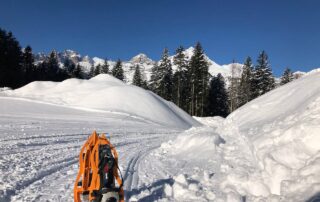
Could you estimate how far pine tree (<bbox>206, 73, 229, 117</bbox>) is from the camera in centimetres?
5878

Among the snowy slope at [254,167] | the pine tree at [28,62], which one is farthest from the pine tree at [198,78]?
the snowy slope at [254,167]

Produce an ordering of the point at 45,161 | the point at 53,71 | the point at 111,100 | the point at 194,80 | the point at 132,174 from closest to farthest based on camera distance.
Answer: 1. the point at 132,174
2. the point at 45,161
3. the point at 111,100
4. the point at 194,80
5. the point at 53,71

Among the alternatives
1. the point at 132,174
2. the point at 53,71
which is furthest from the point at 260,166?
the point at 53,71

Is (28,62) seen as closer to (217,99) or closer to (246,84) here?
(217,99)

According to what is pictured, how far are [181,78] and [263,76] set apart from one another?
1425 centimetres

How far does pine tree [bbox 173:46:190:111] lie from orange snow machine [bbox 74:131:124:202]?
5167cm

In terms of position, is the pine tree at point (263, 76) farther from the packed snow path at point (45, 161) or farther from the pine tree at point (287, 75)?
the packed snow path at point (45, 161)

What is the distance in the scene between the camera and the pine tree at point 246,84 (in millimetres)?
57250

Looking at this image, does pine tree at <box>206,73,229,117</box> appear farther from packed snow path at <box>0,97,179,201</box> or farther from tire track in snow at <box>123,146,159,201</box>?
tire track in snow at <box>123,146,159,201</box>

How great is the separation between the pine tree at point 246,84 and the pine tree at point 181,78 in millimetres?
10309

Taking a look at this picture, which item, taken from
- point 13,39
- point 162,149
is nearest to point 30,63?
point 13,39

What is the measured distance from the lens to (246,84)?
58688 mm

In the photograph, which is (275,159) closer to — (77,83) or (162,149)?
(162,149)

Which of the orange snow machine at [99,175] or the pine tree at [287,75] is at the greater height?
the pine tree at [287,75]
